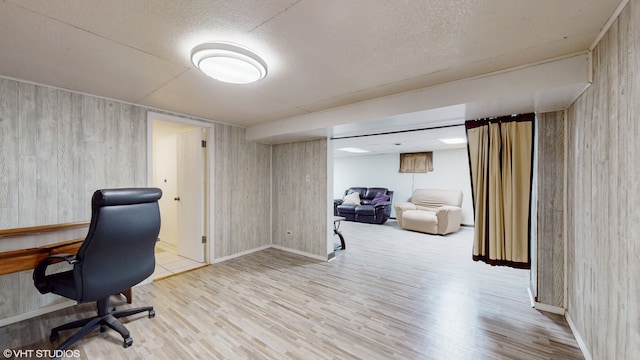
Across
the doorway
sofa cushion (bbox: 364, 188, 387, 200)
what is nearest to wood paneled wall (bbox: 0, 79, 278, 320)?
the doorway

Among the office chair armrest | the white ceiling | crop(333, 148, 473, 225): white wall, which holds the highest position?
the white ceiling

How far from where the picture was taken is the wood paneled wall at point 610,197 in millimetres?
1099

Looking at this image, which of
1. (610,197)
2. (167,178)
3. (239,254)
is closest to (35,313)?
(239,254)

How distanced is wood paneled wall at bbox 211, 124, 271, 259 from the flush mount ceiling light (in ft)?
6.99

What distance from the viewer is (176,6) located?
121 centimetres

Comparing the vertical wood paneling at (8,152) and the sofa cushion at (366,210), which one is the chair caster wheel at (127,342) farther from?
the sofa cushion at (366,210)

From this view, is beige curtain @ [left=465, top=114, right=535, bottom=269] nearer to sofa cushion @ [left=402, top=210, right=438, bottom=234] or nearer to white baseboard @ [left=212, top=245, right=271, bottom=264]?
sofa cushion @ [left=402, top=210, right=438, bottom=234]

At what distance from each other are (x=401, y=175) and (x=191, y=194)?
5875 millimetres

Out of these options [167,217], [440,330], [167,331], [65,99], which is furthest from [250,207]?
[440,330]

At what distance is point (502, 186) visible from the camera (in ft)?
7.98

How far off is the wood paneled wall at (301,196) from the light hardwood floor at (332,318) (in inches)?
22.4

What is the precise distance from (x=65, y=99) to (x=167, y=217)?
9.57 feet

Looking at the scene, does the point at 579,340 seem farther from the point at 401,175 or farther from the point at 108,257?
the point at 401,175

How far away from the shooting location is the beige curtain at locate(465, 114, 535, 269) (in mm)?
2336
